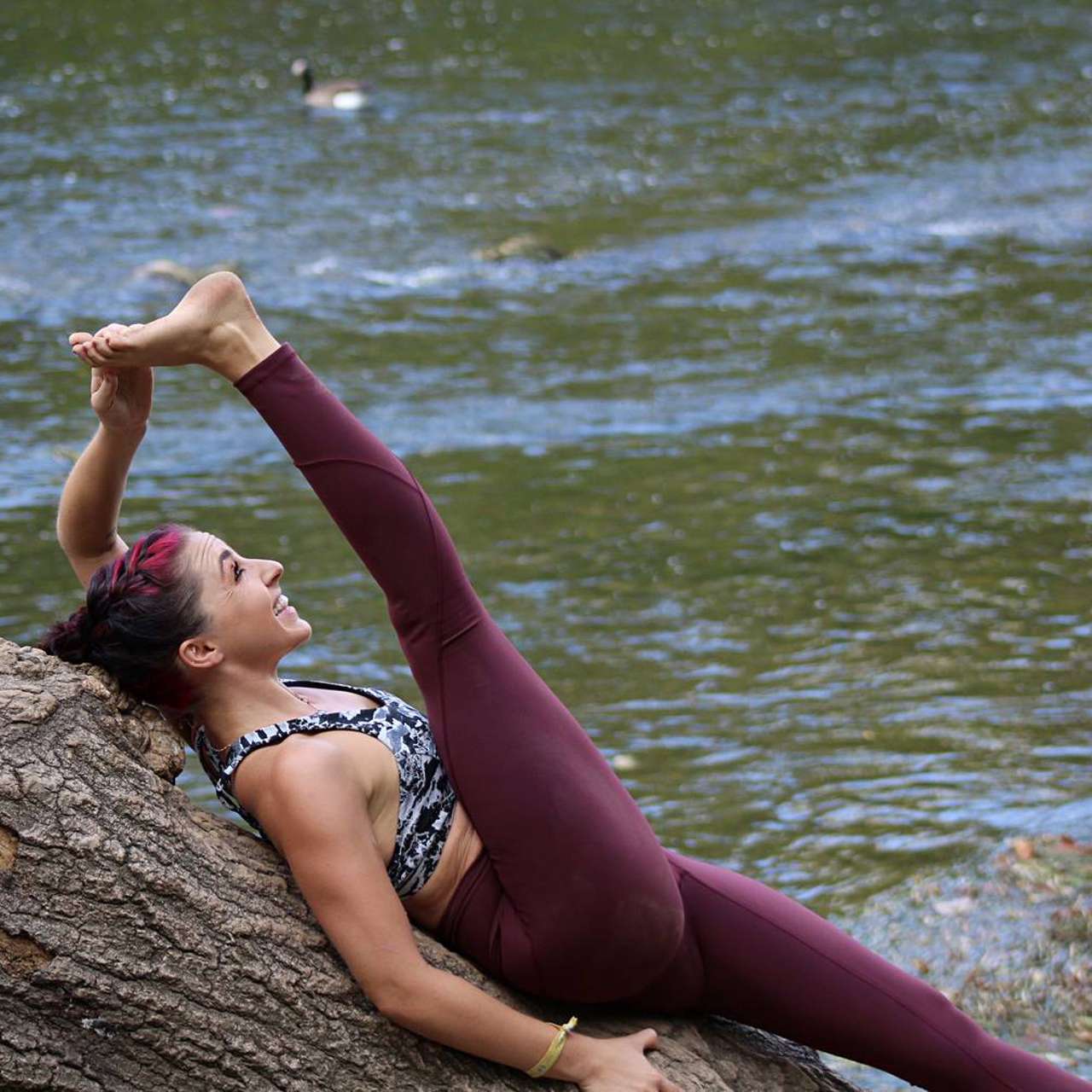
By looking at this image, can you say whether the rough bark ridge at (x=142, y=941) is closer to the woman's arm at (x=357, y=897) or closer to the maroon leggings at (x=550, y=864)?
the woman's arm at (x=357, y=897)

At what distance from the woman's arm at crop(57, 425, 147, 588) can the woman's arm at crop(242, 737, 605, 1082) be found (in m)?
0.71

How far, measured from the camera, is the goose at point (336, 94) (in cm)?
1836

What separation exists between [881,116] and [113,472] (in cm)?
1590

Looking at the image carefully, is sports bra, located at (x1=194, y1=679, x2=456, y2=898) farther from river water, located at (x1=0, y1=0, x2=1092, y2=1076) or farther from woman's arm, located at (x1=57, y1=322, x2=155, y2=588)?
river water, located at (x1=0, y1=0, x2=1092, y2=1076)

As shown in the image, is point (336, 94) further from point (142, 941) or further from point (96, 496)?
point (142, 941)

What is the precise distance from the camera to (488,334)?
1223 cm

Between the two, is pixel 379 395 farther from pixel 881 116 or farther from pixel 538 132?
pixel 881 116

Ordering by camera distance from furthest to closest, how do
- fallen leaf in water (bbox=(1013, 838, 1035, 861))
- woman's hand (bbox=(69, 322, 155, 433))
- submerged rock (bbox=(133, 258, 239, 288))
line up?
A: submerged rock (bbox=(133, 258, 239, 288)) → fallen leaf in water (bbox=(1013, 838, 1035, 861)) → woman's hand (bbox=(69, 322, 155, 433))

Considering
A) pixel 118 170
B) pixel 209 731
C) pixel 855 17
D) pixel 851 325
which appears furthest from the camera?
pixel 855 17

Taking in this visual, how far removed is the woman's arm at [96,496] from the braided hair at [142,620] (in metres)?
0.23

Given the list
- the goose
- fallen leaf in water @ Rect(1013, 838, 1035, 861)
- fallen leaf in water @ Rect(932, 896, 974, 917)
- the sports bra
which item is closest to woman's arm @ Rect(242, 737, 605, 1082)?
the sports bra

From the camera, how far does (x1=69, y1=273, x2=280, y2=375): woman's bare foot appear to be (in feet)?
10.1

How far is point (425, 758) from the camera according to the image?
3.21 meters

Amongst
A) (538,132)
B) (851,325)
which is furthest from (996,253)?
(538,132)
